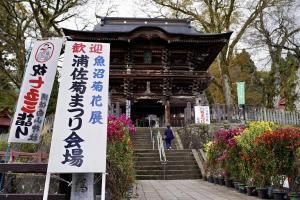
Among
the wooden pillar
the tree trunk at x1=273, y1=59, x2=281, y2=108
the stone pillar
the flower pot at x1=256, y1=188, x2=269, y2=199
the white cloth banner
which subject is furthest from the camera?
the tree trunk at x1=273, y1=59, x2=281, y2=108

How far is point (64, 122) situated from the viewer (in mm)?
5445

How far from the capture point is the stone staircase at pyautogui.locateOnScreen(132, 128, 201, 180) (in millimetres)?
14930

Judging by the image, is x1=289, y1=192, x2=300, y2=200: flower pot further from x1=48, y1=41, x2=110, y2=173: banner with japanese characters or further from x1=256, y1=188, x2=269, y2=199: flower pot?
x1=48, y1=41, x2=110, y2=173: banner with japanese characters

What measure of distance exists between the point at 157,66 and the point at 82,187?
2321cm

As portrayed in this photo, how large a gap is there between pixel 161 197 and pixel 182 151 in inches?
317

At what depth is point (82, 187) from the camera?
221 inches

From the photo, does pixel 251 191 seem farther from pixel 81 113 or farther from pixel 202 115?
pixel 202 115

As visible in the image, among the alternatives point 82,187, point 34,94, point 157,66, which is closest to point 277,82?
point 157,66

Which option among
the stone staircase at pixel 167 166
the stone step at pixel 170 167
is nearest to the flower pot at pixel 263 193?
the stone staircase at pixel 167 166

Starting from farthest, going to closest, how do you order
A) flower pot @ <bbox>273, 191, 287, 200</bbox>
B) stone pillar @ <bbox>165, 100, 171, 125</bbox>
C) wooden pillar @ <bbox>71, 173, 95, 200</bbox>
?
stone pillar @ <bbox>165, 100, 171, 125</bbox> → flower pot @ <bbox>273, 191, 287, 200</bbox> → wooden pillar @ <bbox>71, 173, 95, 200</bbox>

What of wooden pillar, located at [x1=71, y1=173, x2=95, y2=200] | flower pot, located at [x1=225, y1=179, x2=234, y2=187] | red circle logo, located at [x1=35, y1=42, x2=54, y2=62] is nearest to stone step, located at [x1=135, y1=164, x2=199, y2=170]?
flower pot, located at [x1=225, y1=179, x2=234, y2=187]

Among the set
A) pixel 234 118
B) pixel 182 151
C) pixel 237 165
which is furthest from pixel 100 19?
pixel 237 165

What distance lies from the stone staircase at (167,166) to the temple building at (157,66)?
9.17 meters

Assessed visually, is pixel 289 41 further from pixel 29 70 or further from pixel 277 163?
pixel 29 70
